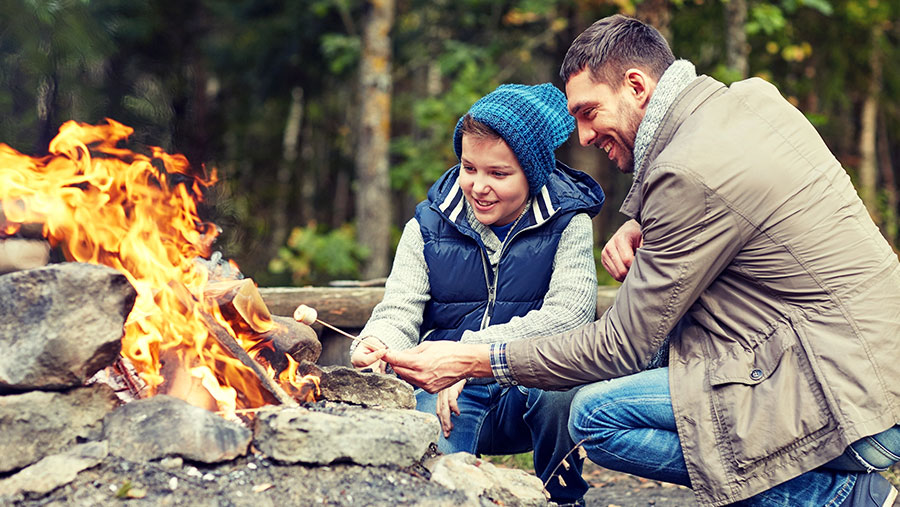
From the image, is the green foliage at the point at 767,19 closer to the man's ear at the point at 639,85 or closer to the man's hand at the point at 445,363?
the man's ear at the point at 639,85

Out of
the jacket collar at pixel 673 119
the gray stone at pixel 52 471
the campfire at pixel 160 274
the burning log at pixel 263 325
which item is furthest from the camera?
the burning log at pixel 263 325

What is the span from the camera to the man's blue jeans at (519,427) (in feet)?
11.8

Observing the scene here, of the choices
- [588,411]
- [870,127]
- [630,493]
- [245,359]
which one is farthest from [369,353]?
[870,127]

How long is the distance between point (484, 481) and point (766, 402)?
0.94 meters

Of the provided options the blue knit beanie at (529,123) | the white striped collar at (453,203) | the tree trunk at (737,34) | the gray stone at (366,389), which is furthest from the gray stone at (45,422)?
the tree trunk at (737,34)

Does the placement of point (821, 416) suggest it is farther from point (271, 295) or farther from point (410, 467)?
point (271, 295)

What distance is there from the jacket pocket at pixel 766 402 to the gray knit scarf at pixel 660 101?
0.77 meters

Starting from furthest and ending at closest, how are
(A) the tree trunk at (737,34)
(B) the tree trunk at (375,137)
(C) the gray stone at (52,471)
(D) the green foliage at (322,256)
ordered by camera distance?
(D) the green foliage at (322,256), (B) the tree trunk at (375,137), (A) the tree trunk at (737,34), (C) the gray stone at (52,471)

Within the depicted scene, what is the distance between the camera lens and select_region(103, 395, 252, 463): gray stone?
266 centimetres

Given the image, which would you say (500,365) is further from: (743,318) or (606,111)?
(606,111)

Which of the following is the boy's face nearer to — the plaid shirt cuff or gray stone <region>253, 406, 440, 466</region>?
the plaid shirt cuff

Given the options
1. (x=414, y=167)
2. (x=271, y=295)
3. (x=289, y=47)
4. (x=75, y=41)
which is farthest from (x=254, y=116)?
(x=271, y=295)

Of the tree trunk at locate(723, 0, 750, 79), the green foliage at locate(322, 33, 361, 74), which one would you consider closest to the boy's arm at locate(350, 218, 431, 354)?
the tree trunk at locate(723, 0, 750, 79)

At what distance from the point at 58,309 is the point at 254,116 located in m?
15.6
